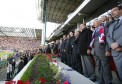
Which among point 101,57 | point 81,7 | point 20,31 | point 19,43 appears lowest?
point 101,57

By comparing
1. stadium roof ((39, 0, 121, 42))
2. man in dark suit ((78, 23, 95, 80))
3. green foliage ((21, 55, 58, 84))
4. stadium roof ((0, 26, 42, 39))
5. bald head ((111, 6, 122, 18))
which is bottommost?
green foliage ((21, 55, 58, 84))

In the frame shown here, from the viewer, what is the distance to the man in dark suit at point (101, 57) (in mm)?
3908

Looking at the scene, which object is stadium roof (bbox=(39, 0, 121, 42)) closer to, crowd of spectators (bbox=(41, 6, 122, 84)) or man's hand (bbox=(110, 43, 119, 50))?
crowd of spectators (bbox=(41, 6, 122, 84))

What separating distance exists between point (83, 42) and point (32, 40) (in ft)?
143

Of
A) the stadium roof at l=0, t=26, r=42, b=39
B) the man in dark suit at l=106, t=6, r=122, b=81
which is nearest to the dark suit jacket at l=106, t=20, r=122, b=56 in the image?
the man in dark suit at l=106, t=6, r=122, b=81

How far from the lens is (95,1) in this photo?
6.70 m

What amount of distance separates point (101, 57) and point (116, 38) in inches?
30.1

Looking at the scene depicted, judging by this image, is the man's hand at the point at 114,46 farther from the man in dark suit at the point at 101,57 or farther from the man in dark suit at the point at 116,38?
the man in dark suit at the point at 101,57

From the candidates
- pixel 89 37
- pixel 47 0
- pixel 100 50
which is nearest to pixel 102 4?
pixel 89 37

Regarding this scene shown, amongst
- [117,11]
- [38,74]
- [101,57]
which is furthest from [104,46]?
[38,74]

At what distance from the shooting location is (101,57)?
4.02 meters

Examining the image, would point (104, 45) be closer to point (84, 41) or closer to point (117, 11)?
point (117, 11)

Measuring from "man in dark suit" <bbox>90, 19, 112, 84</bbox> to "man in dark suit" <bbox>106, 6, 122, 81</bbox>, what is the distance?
35 centimetres

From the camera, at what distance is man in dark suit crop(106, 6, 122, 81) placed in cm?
322
